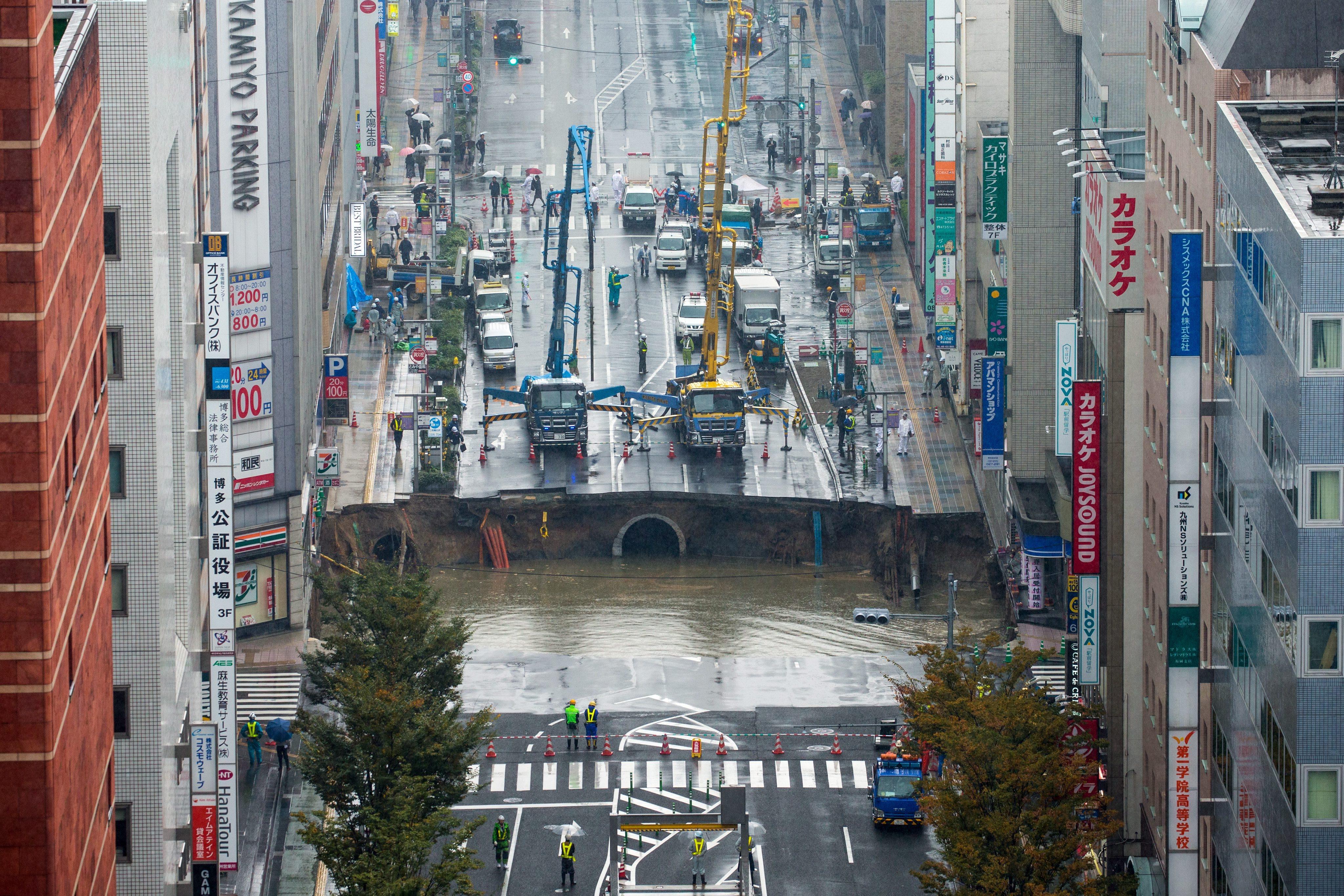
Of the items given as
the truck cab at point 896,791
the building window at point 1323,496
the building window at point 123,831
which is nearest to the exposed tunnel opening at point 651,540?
the truck cab at point 896,791

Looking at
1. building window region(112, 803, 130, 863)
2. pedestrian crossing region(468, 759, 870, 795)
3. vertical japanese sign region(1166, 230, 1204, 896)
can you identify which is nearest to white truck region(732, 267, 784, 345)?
pedestrian crossing region(468, 759, 870, 795)

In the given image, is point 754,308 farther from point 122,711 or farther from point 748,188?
point 122,711

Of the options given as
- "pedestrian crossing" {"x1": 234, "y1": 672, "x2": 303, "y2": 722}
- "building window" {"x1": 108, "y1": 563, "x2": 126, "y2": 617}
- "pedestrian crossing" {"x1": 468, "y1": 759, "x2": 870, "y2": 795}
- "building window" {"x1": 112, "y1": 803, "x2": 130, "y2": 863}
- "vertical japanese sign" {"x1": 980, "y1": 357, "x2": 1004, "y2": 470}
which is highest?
"vertical japanese sign" {"x1": 980, "y1": 357, "x2": 1004, "y2": 470}

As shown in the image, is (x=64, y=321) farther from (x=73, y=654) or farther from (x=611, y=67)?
(x=611, y=67)

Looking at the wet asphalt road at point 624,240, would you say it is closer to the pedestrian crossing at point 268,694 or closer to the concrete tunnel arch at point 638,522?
the concrete tunnel arch at point 638,522

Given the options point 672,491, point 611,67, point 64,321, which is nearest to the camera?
point 64,321

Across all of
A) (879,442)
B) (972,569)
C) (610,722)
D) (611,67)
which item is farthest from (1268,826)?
(611,67)

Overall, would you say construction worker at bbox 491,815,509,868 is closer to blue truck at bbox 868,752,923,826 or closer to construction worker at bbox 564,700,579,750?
construction worker at bbox 564,700,579,750
